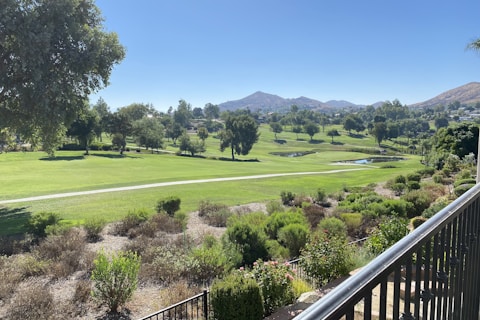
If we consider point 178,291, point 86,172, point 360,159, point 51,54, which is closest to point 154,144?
point 86,172

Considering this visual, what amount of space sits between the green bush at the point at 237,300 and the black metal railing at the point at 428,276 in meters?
3.72

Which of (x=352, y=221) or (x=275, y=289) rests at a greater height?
(x=275, y=289)

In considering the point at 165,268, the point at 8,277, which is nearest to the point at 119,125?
the point at 8,277

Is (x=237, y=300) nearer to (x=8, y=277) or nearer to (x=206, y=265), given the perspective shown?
(x=206, y=265)

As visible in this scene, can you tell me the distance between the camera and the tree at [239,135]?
76.4 m

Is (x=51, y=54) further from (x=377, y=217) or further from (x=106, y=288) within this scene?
(x=377, y=217)

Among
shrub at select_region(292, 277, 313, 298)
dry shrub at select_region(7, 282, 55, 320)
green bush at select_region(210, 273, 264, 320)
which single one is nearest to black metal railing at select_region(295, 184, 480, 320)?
green bush at select_region(210, 273, 264, 320)

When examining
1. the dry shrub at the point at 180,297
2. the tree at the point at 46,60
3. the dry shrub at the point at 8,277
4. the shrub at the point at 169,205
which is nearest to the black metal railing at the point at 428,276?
the dry shrub at the point at 180,297

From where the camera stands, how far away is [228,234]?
37.8 feet

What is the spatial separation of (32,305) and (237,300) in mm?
4627

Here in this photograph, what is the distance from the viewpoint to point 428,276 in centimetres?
196

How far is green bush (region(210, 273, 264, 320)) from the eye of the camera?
585 centimetres

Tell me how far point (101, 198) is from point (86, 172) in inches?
505

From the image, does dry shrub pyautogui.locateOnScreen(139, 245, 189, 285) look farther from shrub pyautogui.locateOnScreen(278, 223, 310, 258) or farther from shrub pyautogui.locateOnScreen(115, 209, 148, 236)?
shrub pyautogui.locateOnScreen(115, 209, 148, 236)
